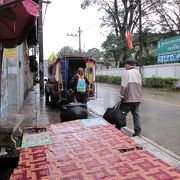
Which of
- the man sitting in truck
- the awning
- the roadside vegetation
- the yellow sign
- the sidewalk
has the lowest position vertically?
the sidewalk

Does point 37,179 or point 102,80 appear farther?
point 102,80

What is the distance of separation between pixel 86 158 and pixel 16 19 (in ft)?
6.64

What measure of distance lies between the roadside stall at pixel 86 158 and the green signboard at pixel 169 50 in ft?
78.4

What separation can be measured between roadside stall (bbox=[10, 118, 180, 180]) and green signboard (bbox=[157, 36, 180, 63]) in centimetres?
2390

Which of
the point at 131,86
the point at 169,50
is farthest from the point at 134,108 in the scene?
the point at 169,50

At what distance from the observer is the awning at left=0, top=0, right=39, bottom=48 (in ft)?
12.3

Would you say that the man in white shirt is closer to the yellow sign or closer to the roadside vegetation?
the yellow sign

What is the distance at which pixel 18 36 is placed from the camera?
203 inches

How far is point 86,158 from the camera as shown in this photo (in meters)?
3.76

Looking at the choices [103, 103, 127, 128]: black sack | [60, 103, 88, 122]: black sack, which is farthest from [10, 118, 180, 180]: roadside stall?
[103, 103, 127, 128]: black sack

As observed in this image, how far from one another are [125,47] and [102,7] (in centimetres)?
639

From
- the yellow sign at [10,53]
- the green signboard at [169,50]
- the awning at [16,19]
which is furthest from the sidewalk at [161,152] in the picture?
the green signboard at [169,50]

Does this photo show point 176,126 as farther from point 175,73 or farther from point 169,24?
point 169,24

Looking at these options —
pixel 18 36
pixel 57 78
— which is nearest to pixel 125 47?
pixel 57 78
